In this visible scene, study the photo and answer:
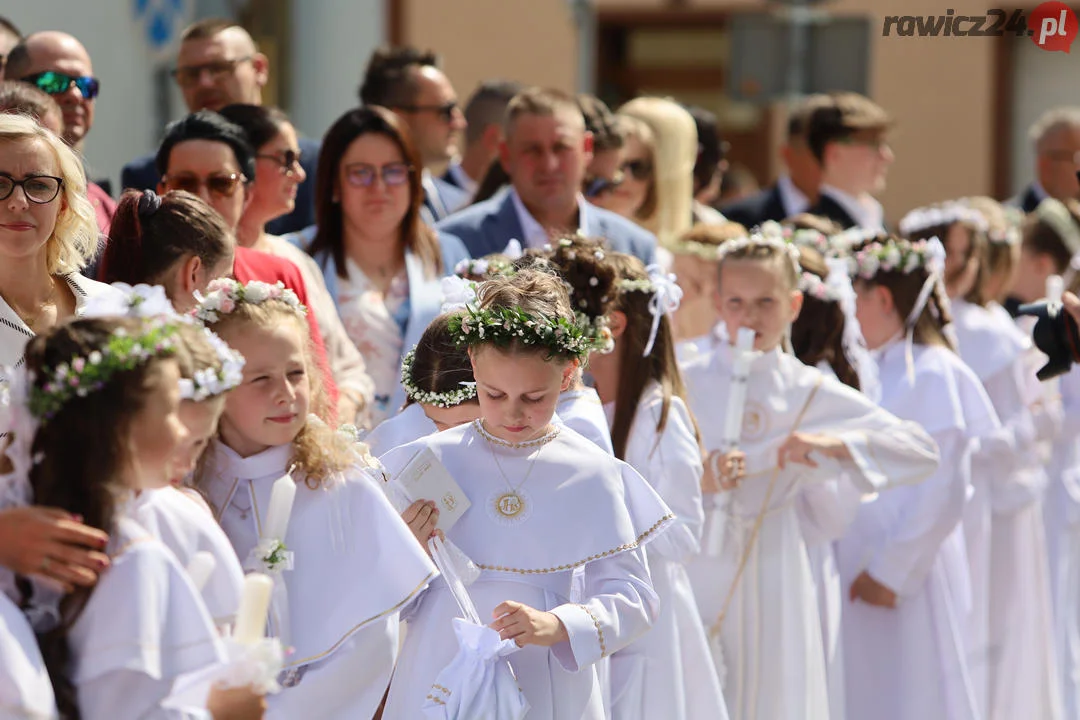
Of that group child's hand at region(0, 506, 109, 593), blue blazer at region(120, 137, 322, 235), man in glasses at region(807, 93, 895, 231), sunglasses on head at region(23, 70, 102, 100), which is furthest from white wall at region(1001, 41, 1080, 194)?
child's hand at region(0, 506, 109, 593)

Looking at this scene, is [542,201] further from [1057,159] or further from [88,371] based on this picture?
[1057,159]

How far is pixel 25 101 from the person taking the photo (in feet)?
16.0

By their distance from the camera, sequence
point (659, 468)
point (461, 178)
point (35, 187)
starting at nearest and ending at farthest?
point (35, 187) < point (659, 468) < point (461, 178)

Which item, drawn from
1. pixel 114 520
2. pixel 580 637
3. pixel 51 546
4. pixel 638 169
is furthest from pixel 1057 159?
pixel 51 546

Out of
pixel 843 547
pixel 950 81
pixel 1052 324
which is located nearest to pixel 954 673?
pixel 843 547

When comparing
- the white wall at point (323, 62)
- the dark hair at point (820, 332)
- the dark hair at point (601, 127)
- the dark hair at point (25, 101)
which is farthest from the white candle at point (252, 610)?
the white wall at point (323, 62)

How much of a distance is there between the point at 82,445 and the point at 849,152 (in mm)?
6723

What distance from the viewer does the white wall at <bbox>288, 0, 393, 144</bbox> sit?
12930mm

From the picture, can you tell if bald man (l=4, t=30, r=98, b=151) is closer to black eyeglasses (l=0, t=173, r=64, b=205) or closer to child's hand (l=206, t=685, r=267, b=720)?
black eyeglasses (l=0, t=173, r=64, b=205)

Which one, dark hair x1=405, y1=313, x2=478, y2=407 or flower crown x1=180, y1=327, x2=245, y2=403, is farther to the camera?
dark hair x1=405, y1=313, x2=478, y2=407

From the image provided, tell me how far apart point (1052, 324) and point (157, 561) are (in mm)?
3337

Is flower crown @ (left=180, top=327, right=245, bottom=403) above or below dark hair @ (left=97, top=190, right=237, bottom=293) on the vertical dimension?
below

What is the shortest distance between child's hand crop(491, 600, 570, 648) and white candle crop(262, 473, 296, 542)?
1.90 ft

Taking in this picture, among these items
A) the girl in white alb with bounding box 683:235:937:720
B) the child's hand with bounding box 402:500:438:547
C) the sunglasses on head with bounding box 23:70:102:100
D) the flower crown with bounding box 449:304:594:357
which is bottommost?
the girl in white alb with bounding box 683:235:937:720
